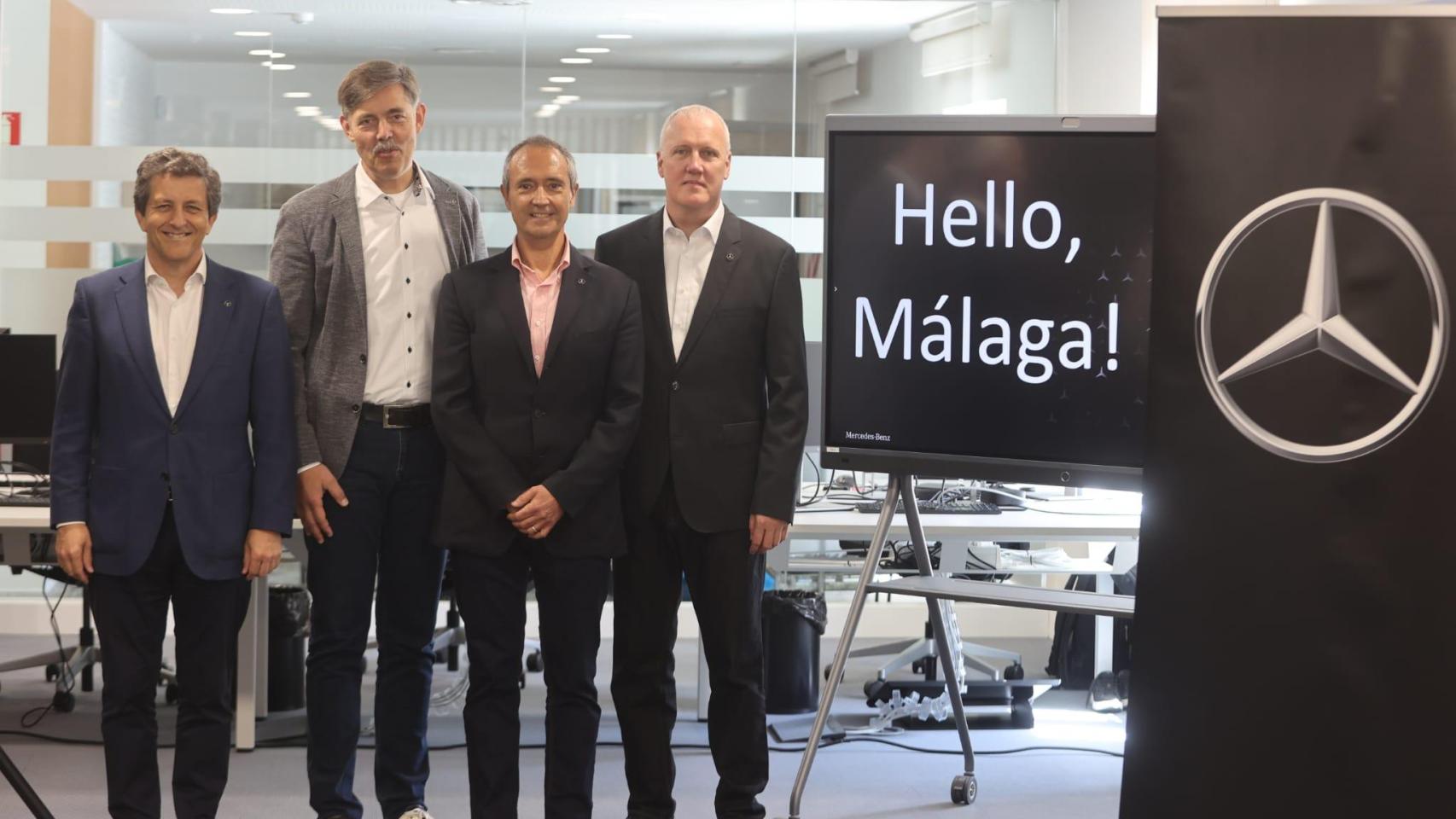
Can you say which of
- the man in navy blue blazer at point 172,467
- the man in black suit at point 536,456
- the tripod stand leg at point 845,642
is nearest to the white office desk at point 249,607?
the man in navy blue blazer at point 172,467

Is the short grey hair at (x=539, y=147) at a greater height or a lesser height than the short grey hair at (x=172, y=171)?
greater

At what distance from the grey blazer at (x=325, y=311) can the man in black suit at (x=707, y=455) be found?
0.56 m

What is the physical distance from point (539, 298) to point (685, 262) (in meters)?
0.34

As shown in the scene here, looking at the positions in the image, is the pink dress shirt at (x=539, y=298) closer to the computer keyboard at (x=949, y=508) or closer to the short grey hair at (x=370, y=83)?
the short grey hair at (x=370, y=83)

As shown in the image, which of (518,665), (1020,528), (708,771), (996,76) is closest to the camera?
(518,665)

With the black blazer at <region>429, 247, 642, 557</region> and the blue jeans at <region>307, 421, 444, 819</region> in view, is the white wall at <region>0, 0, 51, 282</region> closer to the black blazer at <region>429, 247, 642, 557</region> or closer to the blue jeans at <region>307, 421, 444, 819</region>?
the blue jeans at <region>307, 421, 444, 819</region>

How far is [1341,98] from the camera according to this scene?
6.24 ft

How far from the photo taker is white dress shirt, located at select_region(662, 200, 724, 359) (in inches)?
118

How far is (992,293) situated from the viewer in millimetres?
3002

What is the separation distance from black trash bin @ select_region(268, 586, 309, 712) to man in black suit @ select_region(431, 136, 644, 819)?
2001 mm

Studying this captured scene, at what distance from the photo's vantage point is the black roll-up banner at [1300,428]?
187 cm

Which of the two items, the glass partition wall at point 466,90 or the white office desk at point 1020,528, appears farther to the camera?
the glass partition wall at point 466,90

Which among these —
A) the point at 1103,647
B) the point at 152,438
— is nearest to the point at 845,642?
the point at 152,438

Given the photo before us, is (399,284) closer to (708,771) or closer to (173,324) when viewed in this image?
(173,324)
